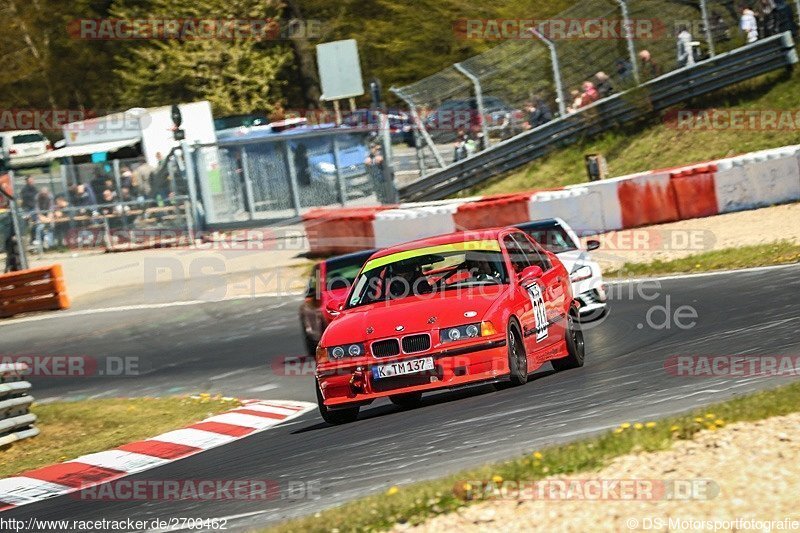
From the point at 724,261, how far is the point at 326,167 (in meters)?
17.0

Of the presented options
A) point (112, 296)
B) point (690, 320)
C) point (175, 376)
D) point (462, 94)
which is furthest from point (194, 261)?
point (690, 320)

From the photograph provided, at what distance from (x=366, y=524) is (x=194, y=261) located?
24.2 meters

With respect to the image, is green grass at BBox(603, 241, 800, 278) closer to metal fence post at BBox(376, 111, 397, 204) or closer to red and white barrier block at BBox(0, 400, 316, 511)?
red and white barrier block at BBox(0, 400, 316, 511)

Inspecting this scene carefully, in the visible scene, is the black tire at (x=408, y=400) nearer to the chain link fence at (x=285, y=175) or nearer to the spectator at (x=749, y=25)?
the spectator at (x=749, y=25)

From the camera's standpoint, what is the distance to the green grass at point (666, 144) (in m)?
25.8

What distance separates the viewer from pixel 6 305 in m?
27.0

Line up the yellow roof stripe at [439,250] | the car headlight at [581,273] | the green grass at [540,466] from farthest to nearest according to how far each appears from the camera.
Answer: the car headlight at [581,273] → the yellow roof stripe at [439,250] → the green grass at [540,466]

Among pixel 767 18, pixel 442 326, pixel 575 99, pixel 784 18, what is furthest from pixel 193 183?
pixel 442 326

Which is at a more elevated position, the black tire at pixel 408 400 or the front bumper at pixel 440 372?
the front bumper at pixel 440 372

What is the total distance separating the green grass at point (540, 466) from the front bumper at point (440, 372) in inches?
82.7

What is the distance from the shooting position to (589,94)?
95.8 feet

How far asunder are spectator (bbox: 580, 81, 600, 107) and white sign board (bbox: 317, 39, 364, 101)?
5241 mm

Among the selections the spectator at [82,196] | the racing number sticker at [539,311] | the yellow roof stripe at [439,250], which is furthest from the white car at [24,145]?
the racing number sticker at [539,311]

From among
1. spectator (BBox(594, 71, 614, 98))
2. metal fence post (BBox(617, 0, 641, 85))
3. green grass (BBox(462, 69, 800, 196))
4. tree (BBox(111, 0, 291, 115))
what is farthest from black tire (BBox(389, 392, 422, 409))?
tree (BBox(111, 0, 291, 115))
